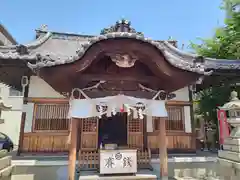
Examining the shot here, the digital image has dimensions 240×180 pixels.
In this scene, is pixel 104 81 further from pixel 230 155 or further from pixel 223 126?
pixel 223 126

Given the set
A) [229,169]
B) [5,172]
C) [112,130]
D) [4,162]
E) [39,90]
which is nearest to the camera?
[229,169]

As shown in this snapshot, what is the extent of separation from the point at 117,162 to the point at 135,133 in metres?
2.99

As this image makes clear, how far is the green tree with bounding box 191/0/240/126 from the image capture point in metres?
8.62

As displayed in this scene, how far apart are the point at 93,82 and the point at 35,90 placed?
13.9 ft

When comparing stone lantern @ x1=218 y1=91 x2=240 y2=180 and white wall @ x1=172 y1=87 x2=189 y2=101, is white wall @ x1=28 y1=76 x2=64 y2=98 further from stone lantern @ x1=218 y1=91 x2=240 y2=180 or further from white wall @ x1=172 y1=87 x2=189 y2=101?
stone lantern @ x1=218 y1=91 x2=240 y2=180

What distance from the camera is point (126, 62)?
4.46 metres

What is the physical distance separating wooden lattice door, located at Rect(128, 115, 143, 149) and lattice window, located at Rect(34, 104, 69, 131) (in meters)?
2.84

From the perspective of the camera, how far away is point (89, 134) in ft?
26.0

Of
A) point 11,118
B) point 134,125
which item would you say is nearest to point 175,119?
point 134,125

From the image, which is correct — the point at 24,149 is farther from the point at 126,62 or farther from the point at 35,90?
the point at 126,62

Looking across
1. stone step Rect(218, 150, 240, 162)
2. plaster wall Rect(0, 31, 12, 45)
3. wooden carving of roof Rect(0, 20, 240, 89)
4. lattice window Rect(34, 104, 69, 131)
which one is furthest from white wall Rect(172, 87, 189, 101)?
plaster wall Rect(0, 31, 12, 45)

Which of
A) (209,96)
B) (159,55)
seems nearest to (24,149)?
(159,55)

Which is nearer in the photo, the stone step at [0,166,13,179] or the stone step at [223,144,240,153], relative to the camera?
the stone step at [223,144,240,153]

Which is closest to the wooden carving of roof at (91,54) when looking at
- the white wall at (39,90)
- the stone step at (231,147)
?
the white wall at (39,90)
